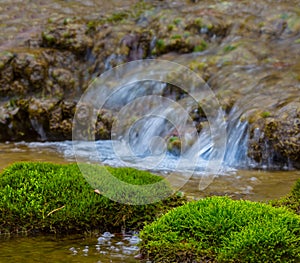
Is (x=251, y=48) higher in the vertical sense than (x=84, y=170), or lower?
higher

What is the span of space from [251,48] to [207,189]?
21.8 ft

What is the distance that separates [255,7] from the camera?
15.7m

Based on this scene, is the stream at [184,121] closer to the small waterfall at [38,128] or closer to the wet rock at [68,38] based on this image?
the small waterfall at [38,128]

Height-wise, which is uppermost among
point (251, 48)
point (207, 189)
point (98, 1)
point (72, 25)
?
point (98, 1)

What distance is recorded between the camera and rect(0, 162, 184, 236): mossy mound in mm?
5453

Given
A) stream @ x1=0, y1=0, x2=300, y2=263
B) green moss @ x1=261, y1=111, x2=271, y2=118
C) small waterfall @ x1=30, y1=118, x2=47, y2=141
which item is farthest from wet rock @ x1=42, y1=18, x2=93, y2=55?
green moss @ x1=261, y1=111, x2=271, y2=118

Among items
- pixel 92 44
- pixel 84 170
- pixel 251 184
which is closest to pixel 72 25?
pixel 92 44

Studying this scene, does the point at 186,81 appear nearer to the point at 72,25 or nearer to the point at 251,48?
the point at 251,48

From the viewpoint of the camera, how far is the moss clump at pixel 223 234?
4188mm

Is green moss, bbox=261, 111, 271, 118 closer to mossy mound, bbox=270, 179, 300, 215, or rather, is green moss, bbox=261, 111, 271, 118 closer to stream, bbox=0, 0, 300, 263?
stream, bbox=0, 0, 300, 263

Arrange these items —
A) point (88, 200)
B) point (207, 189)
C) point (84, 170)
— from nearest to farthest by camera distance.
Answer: point (88, 200) → point (84, 170) → point (207, 189)

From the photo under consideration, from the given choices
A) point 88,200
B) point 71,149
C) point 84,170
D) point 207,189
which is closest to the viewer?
point 88,200

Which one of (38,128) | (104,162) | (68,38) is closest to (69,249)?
(104,162)

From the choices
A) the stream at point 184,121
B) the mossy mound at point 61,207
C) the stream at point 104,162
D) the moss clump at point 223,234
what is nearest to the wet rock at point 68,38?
the stream at point 184,121
